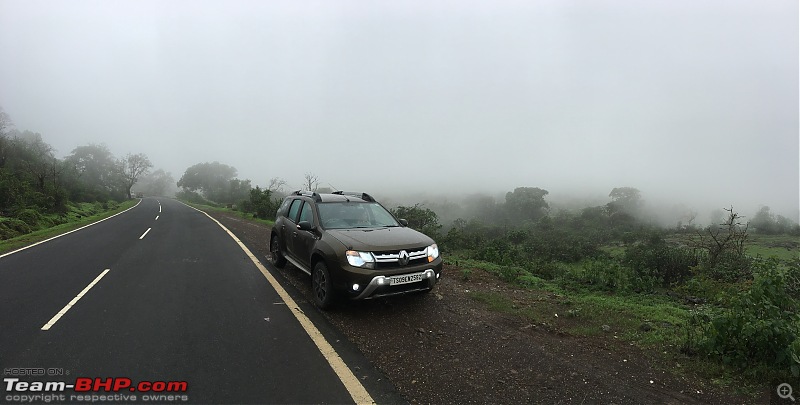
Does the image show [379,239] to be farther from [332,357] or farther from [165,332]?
[165,332]

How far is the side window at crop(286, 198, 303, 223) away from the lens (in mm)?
7368

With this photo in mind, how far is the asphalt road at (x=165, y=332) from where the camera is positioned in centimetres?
348

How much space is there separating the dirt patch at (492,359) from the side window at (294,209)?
8.33ft

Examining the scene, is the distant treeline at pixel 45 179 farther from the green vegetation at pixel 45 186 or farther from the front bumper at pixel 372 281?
the front bumper at pixel 372 281

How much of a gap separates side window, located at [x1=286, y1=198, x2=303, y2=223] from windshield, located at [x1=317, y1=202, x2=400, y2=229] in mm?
1037

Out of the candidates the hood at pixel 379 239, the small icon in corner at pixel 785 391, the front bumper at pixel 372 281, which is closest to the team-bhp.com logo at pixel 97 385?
the front bumper at pixel 372 281

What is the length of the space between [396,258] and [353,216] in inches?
66.7

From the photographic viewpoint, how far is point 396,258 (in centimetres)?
505

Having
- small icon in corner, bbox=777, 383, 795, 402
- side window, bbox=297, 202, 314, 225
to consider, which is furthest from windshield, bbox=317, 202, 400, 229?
small icon in corner, bbox=777, 383, 795, 402

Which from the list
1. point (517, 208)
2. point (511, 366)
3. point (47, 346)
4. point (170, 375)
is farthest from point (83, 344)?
point (517, 208)

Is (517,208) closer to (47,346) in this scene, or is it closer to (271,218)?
(271,218)

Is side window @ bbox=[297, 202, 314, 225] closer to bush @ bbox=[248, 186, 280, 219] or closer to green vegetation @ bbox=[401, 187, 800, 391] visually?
green vegetation @ bbox=[401, 187, 800, 391]

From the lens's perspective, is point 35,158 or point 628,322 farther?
point 35,158

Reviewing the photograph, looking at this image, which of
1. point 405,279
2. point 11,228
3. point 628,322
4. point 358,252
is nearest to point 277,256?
point 358,252
